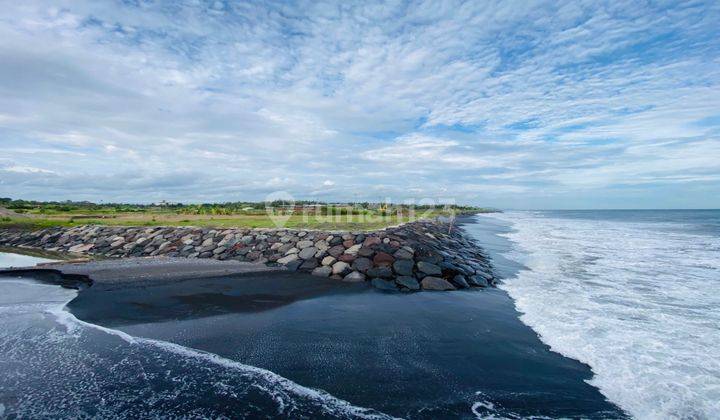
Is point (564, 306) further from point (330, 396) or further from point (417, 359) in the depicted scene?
point (330, 396)

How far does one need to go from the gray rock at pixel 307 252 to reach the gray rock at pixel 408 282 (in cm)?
465

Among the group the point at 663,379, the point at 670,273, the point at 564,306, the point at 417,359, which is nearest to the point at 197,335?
the point at 417,359

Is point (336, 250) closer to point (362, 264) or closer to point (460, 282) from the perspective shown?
point (362, 264)

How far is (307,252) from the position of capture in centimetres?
1620

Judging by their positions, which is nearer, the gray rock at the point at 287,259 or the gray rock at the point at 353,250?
the gray rock at the point at 353,250

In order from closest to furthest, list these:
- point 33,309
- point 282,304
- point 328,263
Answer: point 33,309, point 282,304, point 328,263

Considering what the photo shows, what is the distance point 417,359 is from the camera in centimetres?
664

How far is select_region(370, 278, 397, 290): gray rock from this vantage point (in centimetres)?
1273

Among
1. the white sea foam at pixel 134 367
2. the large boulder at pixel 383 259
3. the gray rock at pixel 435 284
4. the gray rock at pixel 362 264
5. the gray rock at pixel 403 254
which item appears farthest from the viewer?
the gray rock at pixel 403 254

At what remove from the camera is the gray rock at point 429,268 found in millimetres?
13680

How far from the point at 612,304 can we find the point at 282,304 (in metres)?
10.2

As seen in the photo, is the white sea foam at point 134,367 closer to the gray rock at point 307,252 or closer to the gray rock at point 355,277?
the gray rock at point 355,277

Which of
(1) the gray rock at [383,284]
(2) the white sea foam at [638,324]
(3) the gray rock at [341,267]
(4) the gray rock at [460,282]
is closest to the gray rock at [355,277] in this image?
(3) the gray rock at [341,267]

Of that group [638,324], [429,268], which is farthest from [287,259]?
[638,324]
